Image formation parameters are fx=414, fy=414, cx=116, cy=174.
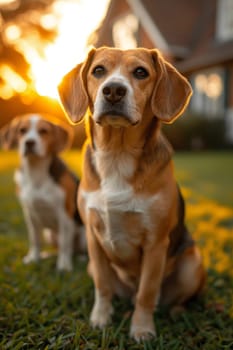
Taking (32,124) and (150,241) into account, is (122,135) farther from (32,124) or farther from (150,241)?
(32,124)

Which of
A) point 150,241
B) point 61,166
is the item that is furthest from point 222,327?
point 61,166

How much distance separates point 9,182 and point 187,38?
1286 cm

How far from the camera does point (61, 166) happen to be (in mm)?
4422

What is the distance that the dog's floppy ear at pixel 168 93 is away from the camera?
8.67 feet

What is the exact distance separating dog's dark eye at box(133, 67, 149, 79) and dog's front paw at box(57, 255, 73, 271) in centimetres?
223

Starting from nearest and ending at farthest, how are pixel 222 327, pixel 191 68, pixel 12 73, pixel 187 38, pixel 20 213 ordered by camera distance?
pixel 222 327 < pixel 20 213 < pixel 191 68 < pixel 187 38 < pixel 12 73

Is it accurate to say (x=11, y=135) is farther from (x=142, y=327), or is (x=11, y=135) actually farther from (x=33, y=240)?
(x=142, y=327)

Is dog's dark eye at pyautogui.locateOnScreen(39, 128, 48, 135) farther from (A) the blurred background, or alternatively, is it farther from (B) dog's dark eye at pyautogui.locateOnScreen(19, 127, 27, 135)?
(A) the blurred background

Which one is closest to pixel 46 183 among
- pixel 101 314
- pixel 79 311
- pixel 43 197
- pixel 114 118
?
pixel 43 197

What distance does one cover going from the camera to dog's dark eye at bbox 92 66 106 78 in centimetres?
264

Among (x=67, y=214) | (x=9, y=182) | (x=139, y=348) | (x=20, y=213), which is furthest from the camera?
(x=9, y=182)

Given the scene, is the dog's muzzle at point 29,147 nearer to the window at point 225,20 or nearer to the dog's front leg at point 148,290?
the dog's front leg at point 148,290

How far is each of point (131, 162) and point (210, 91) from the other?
671 inches

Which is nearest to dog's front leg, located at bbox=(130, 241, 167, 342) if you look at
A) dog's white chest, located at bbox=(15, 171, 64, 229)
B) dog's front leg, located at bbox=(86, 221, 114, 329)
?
dog's front leg, located at bbox=(86, 221, 114, 329)
